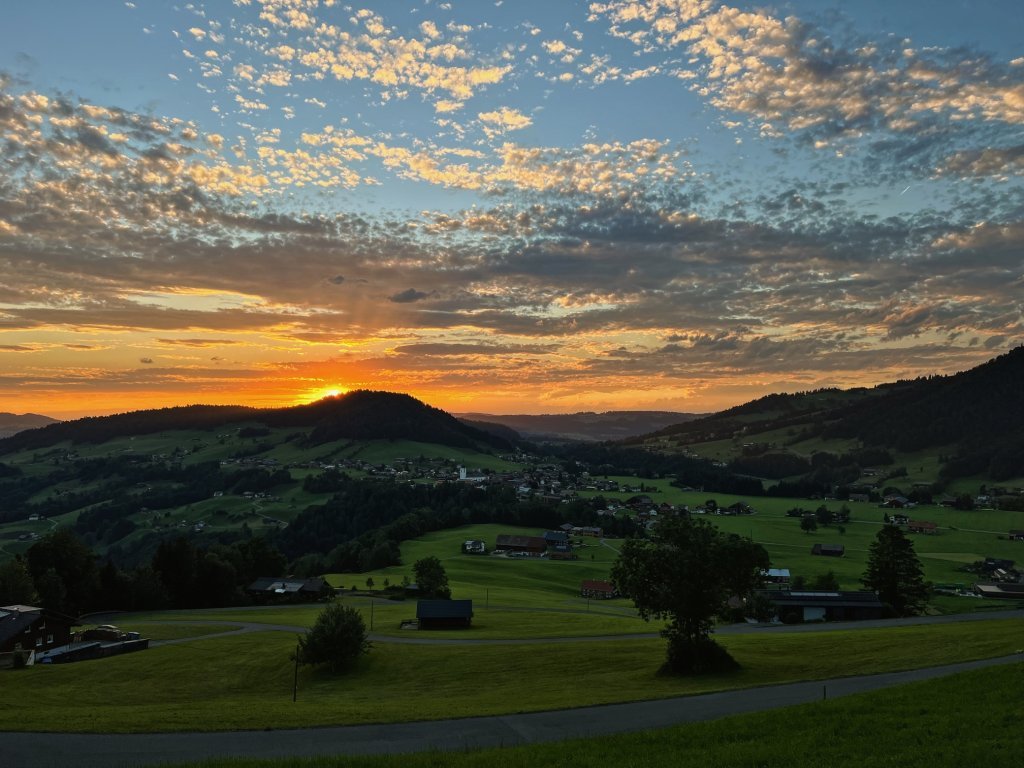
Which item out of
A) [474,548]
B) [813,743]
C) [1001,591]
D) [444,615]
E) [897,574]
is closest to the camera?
[813,743]

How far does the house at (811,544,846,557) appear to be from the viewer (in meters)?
155

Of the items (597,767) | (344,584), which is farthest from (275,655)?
(344,584)

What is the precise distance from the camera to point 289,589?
115 metres

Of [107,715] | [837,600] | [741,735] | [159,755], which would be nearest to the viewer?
[741,735]

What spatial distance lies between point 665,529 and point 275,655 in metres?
39.3

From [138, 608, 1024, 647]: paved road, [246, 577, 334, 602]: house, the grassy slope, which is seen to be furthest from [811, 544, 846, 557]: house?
[246, 577, 334, 602]: house

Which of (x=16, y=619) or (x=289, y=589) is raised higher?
(x=16, y=619)

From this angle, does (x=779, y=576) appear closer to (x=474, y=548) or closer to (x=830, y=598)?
(x=830, y=598)

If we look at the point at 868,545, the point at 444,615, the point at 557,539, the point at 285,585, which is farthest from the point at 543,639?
the point at 868,545

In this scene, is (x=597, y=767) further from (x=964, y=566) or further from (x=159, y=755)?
(x=964, y=566)

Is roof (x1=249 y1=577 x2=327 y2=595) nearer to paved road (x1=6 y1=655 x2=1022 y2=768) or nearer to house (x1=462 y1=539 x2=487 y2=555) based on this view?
house (x1=462 y1=539 x2=487 y2=555)

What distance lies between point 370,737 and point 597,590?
4029 inches

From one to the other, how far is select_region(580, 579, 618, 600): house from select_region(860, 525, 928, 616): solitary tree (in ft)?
147

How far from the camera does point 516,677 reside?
4753 centimetres
